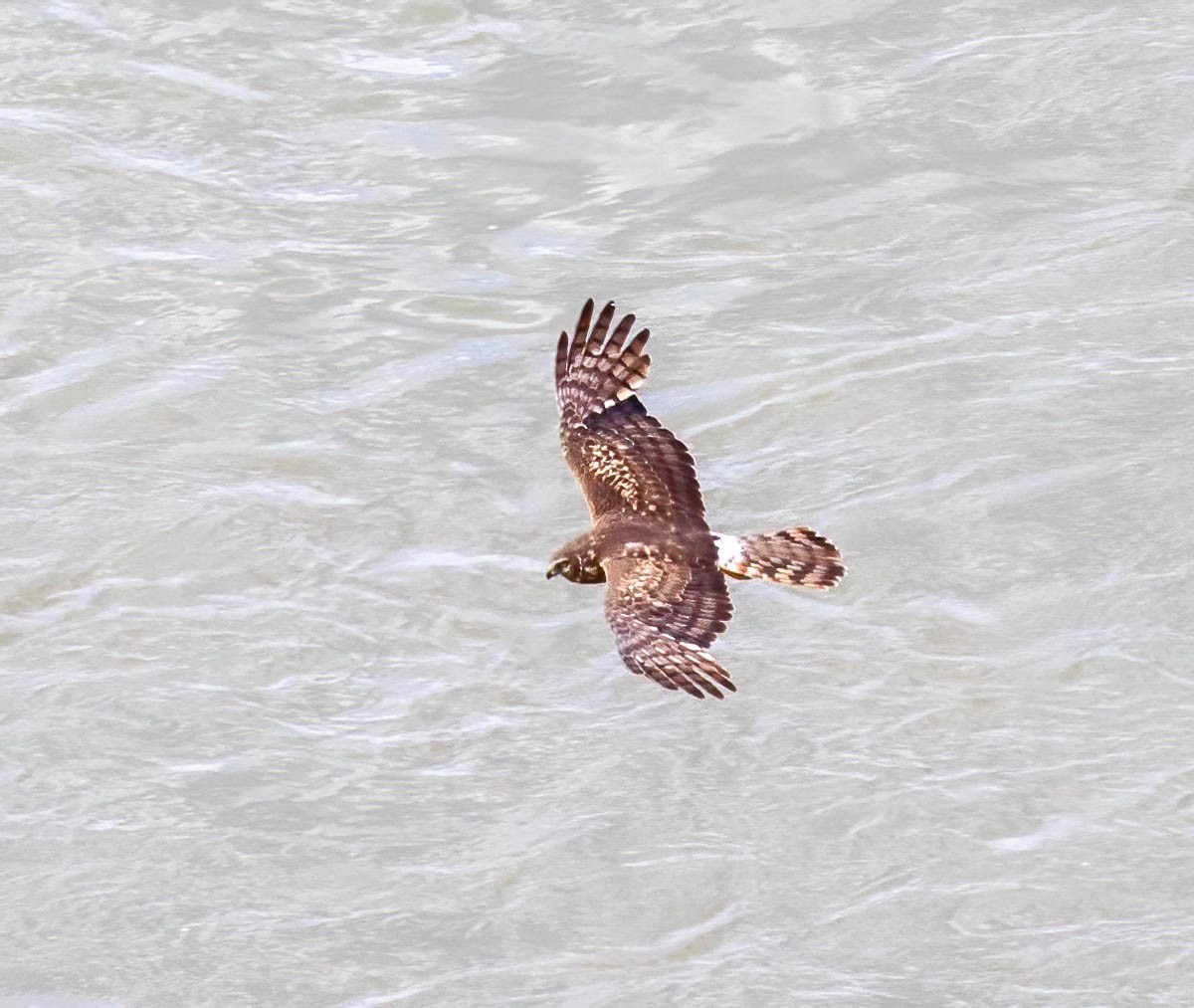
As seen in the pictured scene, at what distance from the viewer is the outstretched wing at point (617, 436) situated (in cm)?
1068

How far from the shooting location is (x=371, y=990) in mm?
10297

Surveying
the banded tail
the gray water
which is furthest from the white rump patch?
the gray water

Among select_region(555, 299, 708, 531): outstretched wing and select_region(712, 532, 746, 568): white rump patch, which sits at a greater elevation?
select_region(555, 299, 708, 531): outstretched wing

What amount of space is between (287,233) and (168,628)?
3.77m

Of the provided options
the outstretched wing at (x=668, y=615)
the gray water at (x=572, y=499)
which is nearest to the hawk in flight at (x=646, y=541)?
the outstretched wing at (x=668, y=615)

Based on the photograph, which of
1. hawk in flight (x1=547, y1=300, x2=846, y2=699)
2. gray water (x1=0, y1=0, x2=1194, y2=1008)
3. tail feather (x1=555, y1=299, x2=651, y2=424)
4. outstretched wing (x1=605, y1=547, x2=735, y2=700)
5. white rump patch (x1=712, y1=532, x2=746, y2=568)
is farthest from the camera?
tail feather (x1=555, y1=299, x2=651, y2=424)

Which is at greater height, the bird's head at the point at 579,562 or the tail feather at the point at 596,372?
the tail feather at the point at 596,372

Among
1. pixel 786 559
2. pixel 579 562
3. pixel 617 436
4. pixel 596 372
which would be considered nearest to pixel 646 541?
pixel 579 562

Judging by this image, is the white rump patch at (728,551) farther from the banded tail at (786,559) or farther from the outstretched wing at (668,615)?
the outstretched wing at (668,615)

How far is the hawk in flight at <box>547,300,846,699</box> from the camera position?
942cm

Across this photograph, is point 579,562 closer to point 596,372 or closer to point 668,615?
point 668,615

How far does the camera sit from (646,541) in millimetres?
10188

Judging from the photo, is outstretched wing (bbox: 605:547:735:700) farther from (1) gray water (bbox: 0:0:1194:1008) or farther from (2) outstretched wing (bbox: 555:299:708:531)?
(1) gray water (bbox: 0:0:1194:1008)

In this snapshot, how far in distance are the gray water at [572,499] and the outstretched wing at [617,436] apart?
1.37 m
